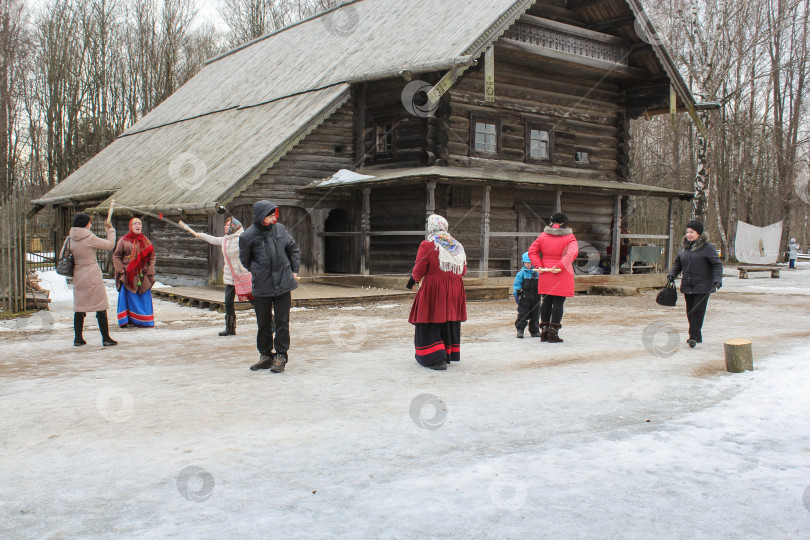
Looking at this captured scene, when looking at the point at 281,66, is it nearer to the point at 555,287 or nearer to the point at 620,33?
the point at 620,33

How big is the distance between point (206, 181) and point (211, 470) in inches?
514

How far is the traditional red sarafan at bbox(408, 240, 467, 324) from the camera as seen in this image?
291 inches

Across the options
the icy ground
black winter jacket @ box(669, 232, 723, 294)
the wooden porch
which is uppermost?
black winter jacket @ box(669, 232, 723, 294)

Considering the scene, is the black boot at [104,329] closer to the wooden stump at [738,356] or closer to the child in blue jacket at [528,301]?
the child in blue jacket at [528,301]

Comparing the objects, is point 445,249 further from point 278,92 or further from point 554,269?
point 278,92

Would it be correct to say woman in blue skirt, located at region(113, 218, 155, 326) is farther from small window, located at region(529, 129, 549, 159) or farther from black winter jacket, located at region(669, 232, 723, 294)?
small window, located at region(529, 129, 549, 159)

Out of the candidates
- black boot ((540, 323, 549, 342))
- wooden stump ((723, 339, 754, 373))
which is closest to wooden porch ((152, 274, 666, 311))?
black boot ((540, 323, 549, 342))

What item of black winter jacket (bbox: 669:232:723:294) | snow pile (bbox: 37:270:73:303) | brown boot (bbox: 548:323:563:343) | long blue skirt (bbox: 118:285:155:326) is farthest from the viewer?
snow pile (bbox: 37:270:73:303)

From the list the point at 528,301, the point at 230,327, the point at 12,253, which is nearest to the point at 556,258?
the point at 528,301

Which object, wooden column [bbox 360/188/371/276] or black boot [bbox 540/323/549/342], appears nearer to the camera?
black boot [bbox 540/323/549/342]

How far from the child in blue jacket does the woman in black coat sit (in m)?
1.88

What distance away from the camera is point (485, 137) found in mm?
18016

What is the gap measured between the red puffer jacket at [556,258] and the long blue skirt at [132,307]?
5755 mm

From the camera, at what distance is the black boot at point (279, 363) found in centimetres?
711
